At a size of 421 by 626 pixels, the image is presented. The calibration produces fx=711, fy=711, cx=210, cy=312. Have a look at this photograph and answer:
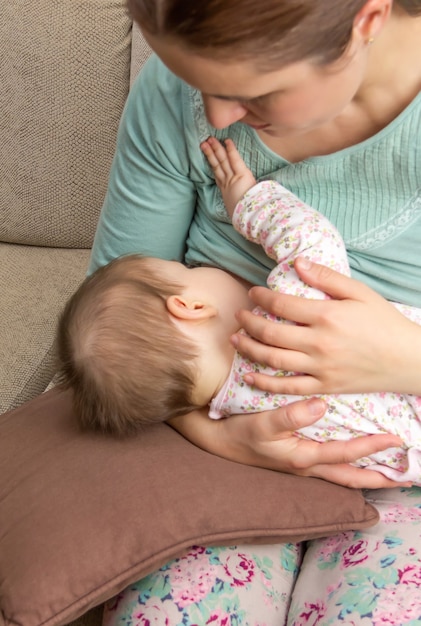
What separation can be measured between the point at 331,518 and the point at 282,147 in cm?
59

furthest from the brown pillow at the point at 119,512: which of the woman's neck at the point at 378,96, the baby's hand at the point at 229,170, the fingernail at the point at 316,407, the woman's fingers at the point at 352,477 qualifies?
the woman's neck at the point at 378,96

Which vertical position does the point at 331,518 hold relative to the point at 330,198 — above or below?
below

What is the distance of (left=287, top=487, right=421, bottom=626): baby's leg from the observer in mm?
947

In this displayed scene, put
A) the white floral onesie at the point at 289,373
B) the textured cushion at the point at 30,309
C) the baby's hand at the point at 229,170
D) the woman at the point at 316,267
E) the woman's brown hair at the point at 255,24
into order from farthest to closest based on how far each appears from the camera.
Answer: the textured cushion at the point at 30,309 → the baby's hand at the point at 229,170 → the white floral onesie at the point at 289,373 → the woman at the point at 316,267 → the woman's brown hair at the point at 255,24

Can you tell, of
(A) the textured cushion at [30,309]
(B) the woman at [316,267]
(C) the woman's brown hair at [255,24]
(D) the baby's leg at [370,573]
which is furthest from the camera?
(A) the textured cushion at [30,309]

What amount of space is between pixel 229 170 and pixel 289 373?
36cm

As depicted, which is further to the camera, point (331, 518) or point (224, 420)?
point (224, 420)

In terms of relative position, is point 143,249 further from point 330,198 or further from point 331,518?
point 331,518

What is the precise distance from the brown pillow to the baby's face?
237 mm

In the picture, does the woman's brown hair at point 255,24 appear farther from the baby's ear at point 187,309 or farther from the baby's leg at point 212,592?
the baby's leg at point 212,592

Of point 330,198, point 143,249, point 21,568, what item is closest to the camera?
point 21,568

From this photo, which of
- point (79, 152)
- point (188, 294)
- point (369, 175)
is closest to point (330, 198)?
point (369, 175)

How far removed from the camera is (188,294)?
1187 mm

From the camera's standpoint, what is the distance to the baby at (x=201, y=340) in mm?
1077
